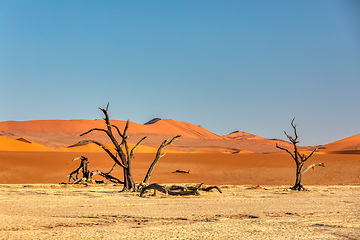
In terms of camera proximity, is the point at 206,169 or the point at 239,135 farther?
the point at 239,135

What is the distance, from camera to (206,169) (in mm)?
35375

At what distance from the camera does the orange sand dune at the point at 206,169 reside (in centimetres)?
2912

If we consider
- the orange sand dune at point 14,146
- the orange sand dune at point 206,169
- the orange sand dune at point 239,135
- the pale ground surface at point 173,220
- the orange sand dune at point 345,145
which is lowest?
the pale ground surface at point 173,220

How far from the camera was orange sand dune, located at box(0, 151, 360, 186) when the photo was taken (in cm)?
2912

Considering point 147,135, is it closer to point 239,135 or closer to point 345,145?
point 345,145

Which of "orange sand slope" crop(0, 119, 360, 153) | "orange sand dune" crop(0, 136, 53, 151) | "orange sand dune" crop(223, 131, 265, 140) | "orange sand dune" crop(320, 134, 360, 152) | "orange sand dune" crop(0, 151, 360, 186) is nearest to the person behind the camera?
"orange sand dune" crop(0, 151, 360, 186)

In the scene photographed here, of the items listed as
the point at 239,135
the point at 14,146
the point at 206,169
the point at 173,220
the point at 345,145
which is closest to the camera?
the point at 173,220

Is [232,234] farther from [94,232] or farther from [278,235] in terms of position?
[94,232]

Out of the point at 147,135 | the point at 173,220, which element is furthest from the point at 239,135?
the point at 173,220

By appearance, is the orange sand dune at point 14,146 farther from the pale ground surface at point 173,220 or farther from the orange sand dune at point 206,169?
the pale ground surface at point 173,220

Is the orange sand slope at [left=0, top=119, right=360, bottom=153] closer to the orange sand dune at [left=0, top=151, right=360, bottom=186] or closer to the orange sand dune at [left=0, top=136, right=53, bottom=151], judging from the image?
the orange sand dune at [left=0, top=136, right=53, bottom=151]

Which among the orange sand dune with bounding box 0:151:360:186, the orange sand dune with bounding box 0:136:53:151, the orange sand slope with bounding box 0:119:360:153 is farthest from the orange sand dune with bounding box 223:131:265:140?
the orange sand dune with bounding box 0:151:360:186

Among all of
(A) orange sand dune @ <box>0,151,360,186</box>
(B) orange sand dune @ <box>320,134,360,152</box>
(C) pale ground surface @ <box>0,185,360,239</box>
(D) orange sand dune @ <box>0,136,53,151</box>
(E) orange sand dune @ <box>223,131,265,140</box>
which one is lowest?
(C) pale ground surface @ <box>0,185,360,239</box>

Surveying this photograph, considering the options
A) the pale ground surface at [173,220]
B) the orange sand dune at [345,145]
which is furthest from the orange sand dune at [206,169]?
the orange sand dune at [345,145]
